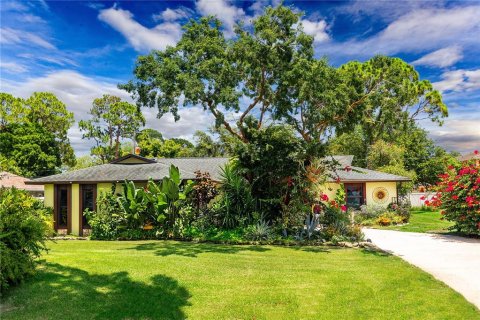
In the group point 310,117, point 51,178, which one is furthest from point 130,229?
point 310,117

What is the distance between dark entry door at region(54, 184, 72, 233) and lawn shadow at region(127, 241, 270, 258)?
6.10 m

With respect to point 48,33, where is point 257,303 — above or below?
below

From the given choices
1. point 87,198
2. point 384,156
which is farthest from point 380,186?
point 87,198

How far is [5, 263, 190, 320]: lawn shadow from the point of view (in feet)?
17.4

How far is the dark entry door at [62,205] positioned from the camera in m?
16.0

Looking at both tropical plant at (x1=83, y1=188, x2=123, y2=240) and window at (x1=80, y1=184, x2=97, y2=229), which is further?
window at (x1=80, y1=184, x2=97, y2=229)

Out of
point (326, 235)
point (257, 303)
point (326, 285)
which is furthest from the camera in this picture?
point (326, 235)

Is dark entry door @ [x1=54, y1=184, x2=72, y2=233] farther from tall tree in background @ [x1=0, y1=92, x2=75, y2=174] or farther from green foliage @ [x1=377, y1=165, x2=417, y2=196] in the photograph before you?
tall tree in background @ [x1=0, y1=92, x2=75, y2=174]

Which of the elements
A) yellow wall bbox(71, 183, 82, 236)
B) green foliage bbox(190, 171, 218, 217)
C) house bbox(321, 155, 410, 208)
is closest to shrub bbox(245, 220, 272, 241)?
green foliage bbox(190, 171, 218, 217)

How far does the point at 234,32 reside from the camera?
535 inches

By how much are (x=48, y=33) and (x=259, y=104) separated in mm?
8187

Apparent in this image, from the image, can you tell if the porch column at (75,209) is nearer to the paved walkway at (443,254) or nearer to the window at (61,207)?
the window at (61,207)

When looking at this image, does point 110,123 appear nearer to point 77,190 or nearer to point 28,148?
point 28,148

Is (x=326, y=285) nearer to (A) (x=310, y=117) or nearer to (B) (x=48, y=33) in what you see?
(A) (x=310, y=117)
